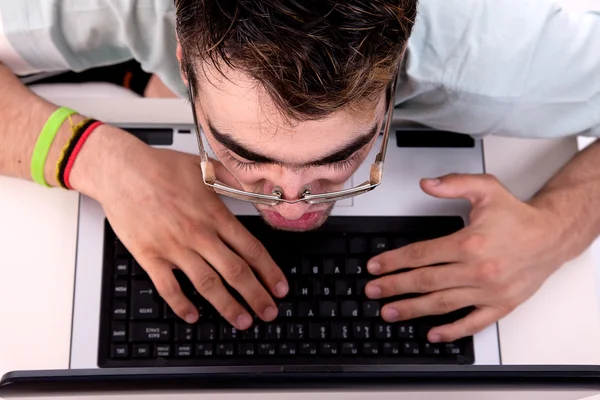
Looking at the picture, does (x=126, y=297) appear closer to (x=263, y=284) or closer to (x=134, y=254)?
(x=134, y=254)

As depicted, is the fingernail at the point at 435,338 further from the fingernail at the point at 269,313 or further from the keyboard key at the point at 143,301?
the keyboard key at the point at 143,301

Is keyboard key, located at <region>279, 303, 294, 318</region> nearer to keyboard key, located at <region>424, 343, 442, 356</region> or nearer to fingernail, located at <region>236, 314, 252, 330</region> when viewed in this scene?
fingernail, located at <region>236, 314, 252, 330</region>

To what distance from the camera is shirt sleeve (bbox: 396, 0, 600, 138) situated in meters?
0.59

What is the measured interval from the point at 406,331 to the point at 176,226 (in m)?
0.28

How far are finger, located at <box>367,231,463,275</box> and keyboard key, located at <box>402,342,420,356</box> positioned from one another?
8cm

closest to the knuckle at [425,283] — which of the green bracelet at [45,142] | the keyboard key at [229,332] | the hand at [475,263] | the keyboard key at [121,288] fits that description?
the hand at [475,263]

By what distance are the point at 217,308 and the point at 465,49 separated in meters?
0.37

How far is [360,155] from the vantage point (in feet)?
1.81

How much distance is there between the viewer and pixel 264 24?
424mm

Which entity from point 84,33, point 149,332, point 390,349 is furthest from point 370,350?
point 84,33

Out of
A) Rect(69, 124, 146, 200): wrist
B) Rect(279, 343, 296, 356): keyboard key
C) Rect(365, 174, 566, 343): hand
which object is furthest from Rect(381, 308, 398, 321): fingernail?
Rect(69, 124, 146, 200): wrist

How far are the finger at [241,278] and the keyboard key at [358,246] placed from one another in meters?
0.11

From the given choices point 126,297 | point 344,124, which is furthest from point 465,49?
point 126,297

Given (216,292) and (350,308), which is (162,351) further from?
(350,308)
